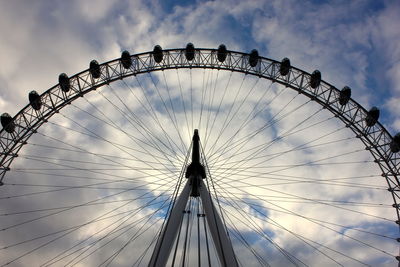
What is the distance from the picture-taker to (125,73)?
2256 cm

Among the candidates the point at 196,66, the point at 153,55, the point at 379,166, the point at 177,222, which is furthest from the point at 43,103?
the point at 379,166

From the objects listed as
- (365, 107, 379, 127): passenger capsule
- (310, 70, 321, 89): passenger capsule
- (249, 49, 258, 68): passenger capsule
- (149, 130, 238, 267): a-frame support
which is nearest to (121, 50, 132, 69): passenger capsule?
(249, 49, 258, 68): passenger capsule

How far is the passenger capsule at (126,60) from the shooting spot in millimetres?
22328

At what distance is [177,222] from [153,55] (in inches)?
613

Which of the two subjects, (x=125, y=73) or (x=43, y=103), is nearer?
(x=43, y=103)

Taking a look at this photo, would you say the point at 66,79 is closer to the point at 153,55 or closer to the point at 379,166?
the point at 153,55

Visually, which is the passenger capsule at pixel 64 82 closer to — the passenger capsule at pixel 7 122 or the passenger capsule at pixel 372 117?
the passenger capsule at pixel 7 122

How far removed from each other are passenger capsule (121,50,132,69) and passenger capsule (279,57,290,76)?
13136mm

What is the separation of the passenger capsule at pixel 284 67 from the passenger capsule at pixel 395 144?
972 cm

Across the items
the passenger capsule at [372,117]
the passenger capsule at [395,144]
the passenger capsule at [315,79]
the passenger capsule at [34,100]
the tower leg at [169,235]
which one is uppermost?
the passenger capsule at [315,79]

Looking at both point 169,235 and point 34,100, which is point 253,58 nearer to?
point 169,235

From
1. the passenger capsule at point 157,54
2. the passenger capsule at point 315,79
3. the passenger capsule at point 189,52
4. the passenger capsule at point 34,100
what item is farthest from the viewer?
the passenger capsule at point 189,52

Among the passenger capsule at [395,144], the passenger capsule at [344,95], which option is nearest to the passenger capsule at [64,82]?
the passenger capsule at [344,95]

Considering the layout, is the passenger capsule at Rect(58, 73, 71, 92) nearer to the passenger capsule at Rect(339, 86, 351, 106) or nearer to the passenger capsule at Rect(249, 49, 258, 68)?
the passenger capsule at Rect(249, 49, 258, 68)
